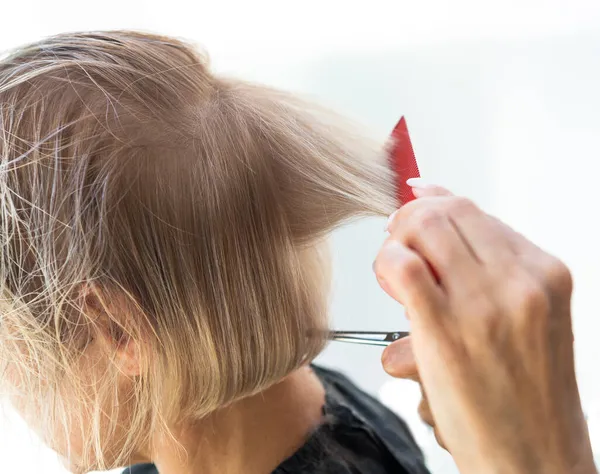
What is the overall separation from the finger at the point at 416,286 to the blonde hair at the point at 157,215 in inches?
7.2

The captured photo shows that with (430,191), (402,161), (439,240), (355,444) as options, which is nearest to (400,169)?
(402,161)

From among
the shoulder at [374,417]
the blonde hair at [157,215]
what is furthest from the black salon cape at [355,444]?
the blonde hair at [157,215]

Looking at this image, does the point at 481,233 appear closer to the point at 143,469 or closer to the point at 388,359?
the point at 388,359

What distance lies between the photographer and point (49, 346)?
50 centimetres

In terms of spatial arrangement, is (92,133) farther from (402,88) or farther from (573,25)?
(573,25)

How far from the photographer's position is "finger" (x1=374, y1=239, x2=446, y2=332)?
0.34 m

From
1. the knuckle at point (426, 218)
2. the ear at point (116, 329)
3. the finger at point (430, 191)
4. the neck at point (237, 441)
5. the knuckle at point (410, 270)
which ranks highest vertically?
the knuckle at point (426, 218)

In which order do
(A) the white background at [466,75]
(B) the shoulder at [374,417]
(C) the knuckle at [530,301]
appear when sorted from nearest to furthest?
(C) the knuckle at [530,301] → (B) the shoulder at [374,417] → (A) the white background at [466,75]

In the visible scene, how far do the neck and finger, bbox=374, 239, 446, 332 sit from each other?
317 mm

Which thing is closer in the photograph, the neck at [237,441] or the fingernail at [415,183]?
the fingernail at [415,183]

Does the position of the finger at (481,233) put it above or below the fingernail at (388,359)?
above

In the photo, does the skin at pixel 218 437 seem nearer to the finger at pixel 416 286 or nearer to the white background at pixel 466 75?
the finger at pixel 416 286

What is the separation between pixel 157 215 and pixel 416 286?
23 cm

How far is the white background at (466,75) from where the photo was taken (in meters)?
1.00
